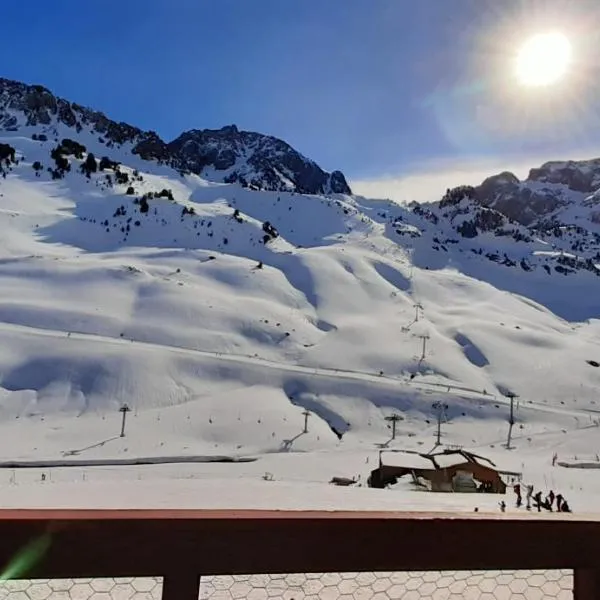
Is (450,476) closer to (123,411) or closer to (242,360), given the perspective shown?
(123,411)

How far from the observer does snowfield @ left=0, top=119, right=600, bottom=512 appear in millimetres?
34812

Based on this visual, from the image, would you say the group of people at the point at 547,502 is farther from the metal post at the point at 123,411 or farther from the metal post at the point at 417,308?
the metal post at the point at 417,308

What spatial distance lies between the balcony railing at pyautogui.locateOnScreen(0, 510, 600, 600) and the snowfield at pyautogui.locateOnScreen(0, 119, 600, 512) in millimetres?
12340

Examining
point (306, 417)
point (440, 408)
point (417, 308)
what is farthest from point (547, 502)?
point (417, 308)

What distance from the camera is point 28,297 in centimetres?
6912

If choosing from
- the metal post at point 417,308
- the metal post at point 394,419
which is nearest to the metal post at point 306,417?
the metal post at point 394,419

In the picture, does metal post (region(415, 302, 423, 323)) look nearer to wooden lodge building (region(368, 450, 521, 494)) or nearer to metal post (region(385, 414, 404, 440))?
metal post (region(385, 414, 404, 440))

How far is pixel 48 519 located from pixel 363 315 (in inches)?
3311

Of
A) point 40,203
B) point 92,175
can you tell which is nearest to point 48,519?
point 40,203

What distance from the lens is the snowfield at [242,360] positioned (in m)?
34.8

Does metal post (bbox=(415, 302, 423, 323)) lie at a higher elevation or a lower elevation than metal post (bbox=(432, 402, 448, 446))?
higher

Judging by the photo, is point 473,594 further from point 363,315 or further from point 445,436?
point 363,315

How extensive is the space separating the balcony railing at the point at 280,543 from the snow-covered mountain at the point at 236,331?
4120cm

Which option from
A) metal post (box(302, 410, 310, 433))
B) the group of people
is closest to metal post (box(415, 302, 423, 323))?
metal post (box(302, 410, 310, 433))
